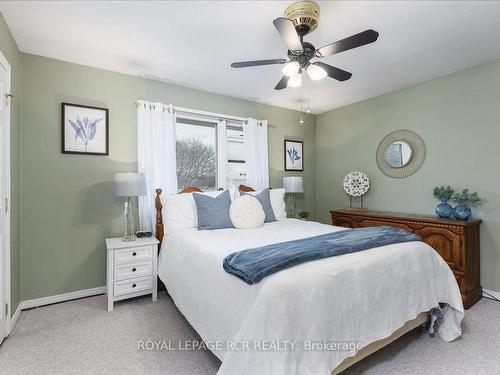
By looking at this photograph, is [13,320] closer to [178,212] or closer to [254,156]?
[178,212]

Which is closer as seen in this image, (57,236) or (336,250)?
(336,250)

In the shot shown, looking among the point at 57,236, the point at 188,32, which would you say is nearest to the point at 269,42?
the point at 188,32

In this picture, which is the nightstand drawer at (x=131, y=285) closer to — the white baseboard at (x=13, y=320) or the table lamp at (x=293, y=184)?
the white baseboard at (x=13, y=320)

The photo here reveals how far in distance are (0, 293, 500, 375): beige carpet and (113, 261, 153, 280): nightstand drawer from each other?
1.10 ft

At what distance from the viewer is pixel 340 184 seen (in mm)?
4426

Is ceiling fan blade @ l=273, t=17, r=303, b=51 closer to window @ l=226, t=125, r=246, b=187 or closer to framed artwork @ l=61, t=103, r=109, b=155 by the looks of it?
window @ l=226, t=125, r=246, b=187

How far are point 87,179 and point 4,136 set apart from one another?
2.85 ft

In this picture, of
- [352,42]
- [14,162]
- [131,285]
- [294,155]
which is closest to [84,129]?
[14,162]

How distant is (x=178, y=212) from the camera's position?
281 centimetres

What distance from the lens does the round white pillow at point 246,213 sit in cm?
285

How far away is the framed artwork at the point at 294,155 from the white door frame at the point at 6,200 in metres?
3.51

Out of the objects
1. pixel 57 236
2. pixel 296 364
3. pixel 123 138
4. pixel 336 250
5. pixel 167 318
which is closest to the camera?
pixel 296 364

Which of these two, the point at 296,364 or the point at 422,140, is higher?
the point at 422,140

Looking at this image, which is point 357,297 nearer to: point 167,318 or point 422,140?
point 167,318
